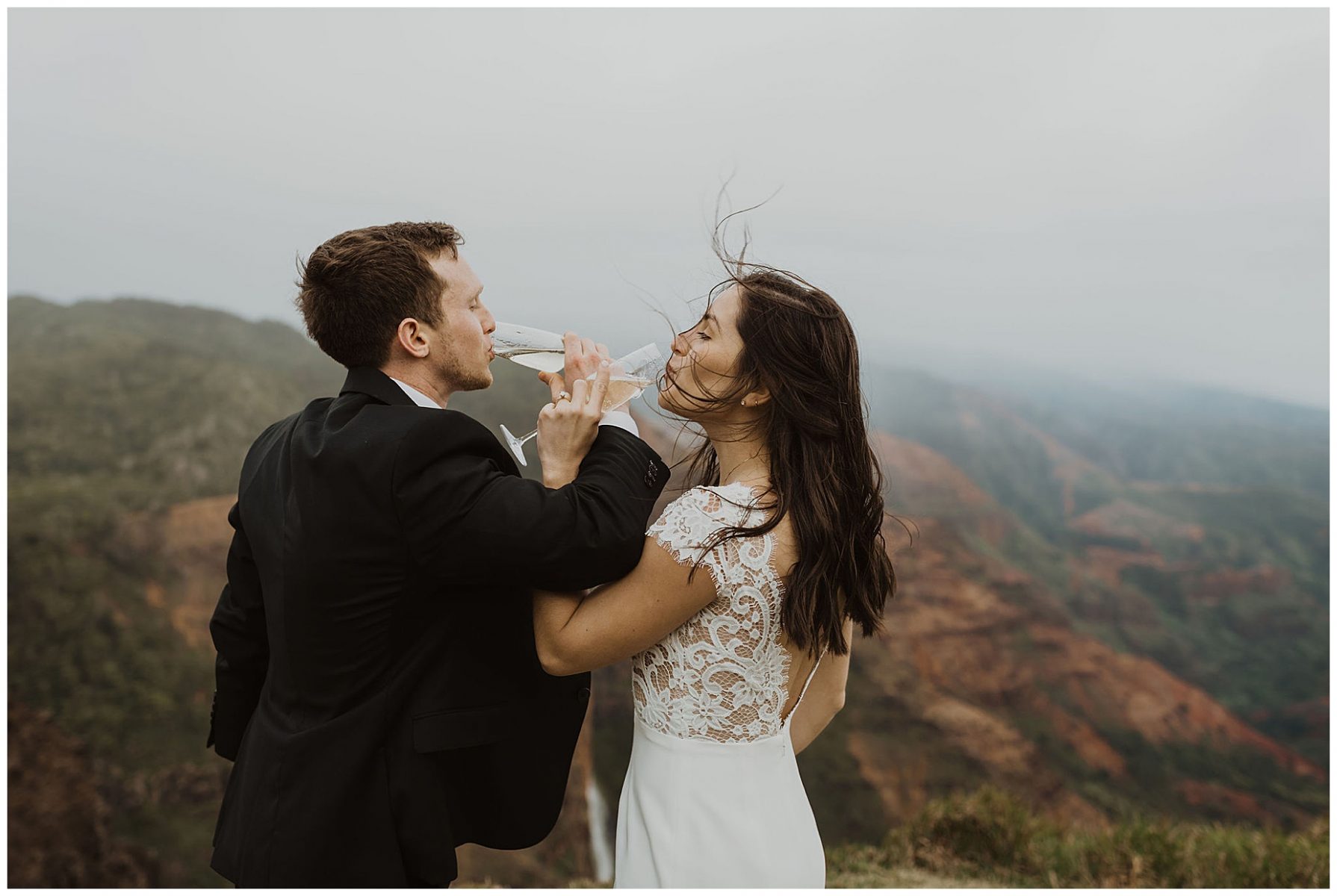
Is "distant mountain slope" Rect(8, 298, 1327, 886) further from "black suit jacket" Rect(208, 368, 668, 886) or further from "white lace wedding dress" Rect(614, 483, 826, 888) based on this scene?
"black suit jacket" Rect(208, 368, 668, 886)

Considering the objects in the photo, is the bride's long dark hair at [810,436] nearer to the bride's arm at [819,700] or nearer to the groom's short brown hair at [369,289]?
the bride's arm at [819,700]

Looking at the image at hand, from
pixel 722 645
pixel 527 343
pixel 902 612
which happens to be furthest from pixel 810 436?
pixel 902 612

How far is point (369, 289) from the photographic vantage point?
198cm

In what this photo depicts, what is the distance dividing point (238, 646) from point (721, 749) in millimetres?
1125

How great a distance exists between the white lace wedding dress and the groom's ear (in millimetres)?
621

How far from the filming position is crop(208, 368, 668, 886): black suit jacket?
1767mm

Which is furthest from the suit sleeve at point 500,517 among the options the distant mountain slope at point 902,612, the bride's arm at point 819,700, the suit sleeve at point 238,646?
the distant mountain slope at point 902,612

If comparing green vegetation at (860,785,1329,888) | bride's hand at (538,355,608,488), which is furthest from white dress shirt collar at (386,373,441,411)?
green vegetation at (860,785,1329,888)

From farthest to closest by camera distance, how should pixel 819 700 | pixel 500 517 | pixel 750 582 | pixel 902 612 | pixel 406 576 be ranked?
pixel 902 612 → pixel 819 700 → pixel 750 582 → pixel 406 576 → pixel 500 517

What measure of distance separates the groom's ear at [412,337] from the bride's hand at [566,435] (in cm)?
31

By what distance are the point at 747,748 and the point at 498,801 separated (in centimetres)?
56

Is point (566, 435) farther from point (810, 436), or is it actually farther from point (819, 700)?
point (819, 700)

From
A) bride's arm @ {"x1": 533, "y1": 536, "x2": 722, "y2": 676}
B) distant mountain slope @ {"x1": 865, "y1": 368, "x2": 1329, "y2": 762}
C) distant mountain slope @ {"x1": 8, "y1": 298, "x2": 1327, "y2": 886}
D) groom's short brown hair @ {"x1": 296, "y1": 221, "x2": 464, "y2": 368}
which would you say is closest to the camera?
bride's arm @ {"x1": 533, "y1": 536, "x2": 722, "y2": 676}

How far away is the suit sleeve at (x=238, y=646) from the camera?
84.0 inches
